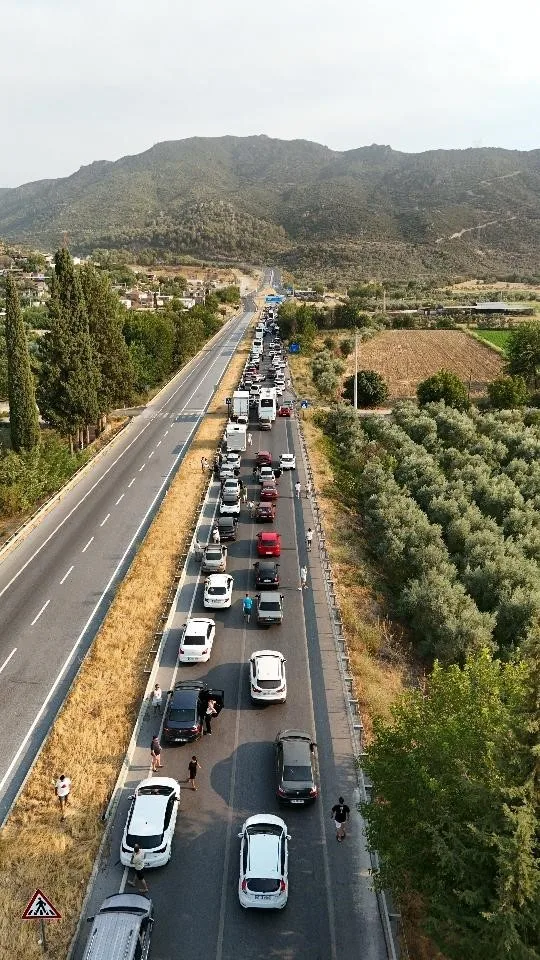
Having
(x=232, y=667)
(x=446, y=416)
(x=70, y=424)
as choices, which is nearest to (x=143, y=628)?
(x=232, y=667)

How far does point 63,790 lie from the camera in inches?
683

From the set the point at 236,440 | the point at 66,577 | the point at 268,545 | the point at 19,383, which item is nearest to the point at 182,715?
the point at 268,545

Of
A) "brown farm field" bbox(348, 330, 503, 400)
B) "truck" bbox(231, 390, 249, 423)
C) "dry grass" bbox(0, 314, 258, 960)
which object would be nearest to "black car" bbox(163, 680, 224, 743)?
"dry grass" bbox(0, 314, 258, 960)

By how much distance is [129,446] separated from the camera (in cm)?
5341

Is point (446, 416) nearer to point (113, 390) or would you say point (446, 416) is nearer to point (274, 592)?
→ point (113, 390)

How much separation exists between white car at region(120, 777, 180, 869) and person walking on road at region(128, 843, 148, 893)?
167 millimetres

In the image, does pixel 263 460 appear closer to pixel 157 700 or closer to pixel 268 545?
pixel 268 545

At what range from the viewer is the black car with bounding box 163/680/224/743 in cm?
1973

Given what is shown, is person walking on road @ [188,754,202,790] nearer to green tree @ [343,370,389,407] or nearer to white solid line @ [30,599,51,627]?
white solid line @ [30,599,51,627]

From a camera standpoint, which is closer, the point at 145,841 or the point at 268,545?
the point at 145,841

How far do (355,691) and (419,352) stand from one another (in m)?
76.8

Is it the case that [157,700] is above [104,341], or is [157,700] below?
below

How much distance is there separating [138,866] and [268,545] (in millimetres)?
18680

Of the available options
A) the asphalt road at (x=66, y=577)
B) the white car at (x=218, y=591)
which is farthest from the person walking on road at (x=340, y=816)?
the white car at (x=218, y=591)
